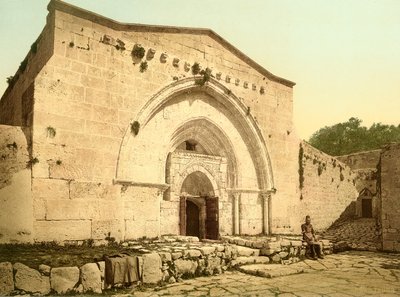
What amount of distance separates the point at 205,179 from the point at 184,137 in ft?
4.90

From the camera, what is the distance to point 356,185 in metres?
20.5

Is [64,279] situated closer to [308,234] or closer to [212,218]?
[212,218]

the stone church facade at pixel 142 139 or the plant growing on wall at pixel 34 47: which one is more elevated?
the plant growing on wall at pixel 34 47

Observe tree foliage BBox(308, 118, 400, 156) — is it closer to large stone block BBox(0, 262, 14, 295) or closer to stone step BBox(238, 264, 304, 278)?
stone step BBox(238, 264, 304, 278)

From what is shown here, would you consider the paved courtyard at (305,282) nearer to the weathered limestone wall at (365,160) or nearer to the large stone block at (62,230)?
the large stone block at (62,230)

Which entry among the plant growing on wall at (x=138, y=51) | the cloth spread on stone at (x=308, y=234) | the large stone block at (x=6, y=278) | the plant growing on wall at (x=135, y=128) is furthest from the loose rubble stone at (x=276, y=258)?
the plant growing on wall at (x=138, y=51)

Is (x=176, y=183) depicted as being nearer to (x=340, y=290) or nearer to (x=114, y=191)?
(x=114, y=191)

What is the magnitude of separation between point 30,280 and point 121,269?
4.60 feet

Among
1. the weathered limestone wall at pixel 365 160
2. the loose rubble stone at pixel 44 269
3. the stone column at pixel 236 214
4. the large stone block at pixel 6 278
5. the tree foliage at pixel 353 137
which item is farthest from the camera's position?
the tree foliage at pixel 353 137

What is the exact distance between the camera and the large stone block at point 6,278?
16.4 ft

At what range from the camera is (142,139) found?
916cm

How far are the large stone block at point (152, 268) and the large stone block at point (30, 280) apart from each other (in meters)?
1.67

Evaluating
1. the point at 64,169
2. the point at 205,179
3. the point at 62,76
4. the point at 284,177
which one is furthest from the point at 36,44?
the point at 284,177

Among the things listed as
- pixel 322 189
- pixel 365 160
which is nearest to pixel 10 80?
pixel 322 189
